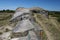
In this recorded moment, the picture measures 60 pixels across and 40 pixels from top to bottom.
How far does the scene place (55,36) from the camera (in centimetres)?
1538

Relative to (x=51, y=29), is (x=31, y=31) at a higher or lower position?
higher

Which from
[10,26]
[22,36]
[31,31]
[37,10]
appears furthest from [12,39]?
[37,10]

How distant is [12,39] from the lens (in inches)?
415

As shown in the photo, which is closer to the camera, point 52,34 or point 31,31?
point 31,31

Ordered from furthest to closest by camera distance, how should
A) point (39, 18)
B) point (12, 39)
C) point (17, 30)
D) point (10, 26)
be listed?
point (39, 18)
point (10, 26)
point (17, 30)
point (12, 39)

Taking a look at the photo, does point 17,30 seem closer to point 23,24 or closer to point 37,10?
point 23,24

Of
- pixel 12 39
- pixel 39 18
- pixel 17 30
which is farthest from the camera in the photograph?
pixel 39 18

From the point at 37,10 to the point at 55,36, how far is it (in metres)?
3.33

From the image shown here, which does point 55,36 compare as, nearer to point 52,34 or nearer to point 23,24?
point 52,34

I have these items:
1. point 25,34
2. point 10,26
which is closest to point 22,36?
point 25,34

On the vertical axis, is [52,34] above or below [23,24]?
below

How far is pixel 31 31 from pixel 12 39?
4.50 ft

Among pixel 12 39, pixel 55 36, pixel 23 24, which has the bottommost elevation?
pixel 55 36

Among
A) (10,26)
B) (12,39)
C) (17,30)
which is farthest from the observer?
(10,26)
